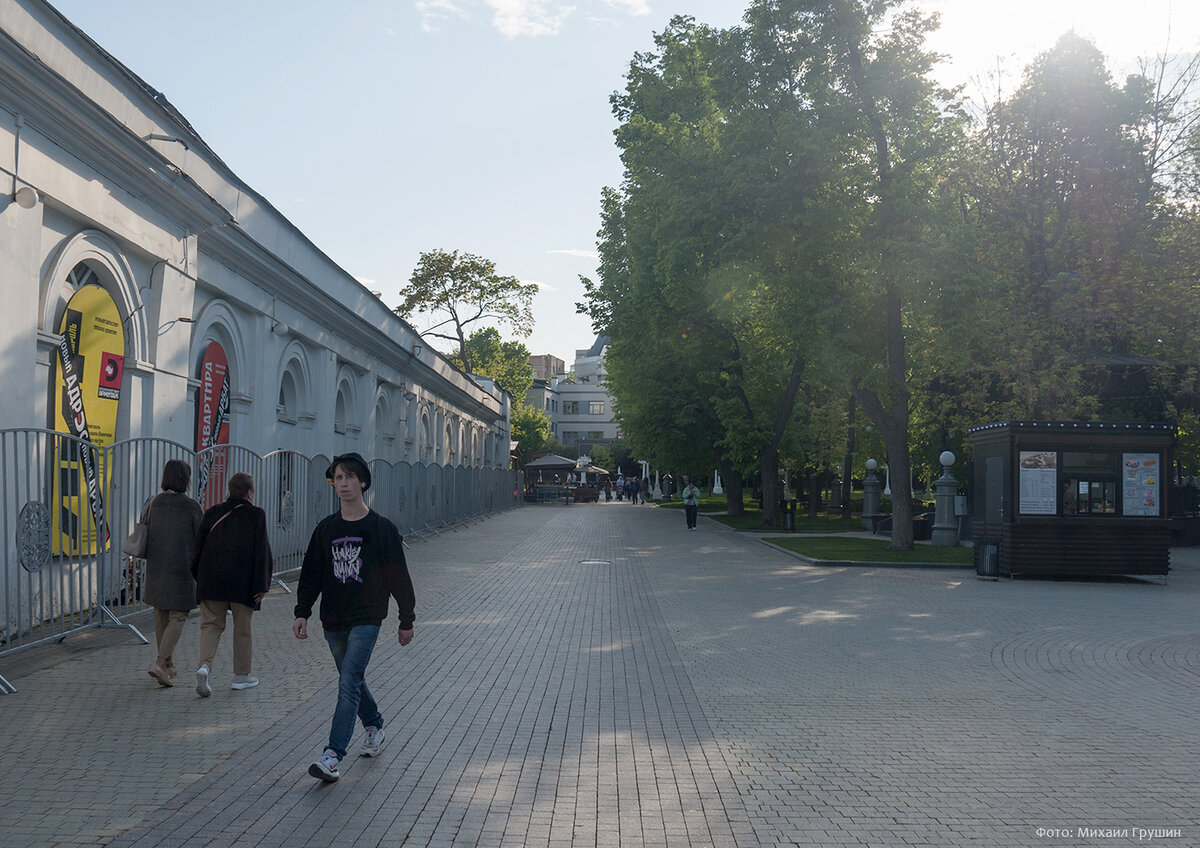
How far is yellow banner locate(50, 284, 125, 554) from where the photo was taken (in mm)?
10180

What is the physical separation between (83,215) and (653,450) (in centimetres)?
3380

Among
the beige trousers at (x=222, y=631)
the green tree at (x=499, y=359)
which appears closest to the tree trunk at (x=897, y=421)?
the beige trousers at (x=222, y=631)

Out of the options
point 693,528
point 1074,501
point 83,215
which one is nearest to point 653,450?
point 693,528

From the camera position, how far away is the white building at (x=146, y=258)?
10.6m

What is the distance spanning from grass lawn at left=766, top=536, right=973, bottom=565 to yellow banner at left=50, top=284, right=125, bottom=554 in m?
14.2

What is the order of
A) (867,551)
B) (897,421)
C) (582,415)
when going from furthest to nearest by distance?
(582,415) → (897,421) → (867,551)

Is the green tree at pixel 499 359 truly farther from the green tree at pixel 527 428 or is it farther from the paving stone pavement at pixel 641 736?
the paving stone pavement at pixel 641 736

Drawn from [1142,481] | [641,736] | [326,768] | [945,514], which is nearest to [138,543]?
[326,768]

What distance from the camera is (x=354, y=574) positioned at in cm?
580

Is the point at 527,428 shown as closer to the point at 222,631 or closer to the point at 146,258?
the point at 146,258

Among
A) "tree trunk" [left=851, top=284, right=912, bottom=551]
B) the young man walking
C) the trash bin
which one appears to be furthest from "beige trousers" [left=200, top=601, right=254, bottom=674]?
"tree trunk" [left=851, top=284, right=912, bottom=551]

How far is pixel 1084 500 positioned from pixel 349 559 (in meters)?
16.8

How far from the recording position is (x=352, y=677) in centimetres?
575

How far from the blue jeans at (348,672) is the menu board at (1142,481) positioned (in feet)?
55.9
